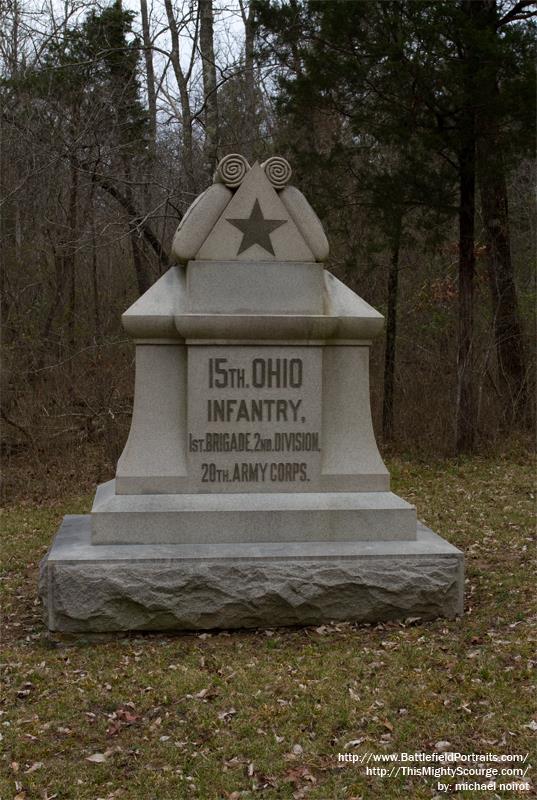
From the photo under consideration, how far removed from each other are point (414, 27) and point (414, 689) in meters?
8.96

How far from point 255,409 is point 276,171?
168 cm

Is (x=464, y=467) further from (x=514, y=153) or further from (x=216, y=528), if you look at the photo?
(x=216, y=528)

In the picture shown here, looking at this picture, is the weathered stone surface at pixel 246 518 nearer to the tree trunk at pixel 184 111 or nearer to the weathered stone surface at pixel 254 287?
the weathered stone surface at pixel 254 287

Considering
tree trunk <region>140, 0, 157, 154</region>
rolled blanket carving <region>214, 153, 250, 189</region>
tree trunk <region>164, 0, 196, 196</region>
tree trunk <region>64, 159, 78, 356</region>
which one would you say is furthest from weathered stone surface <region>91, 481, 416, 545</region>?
tree trunk <region>140, 0, 157, 154</region>

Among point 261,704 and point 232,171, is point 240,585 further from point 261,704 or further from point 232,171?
point 232,171

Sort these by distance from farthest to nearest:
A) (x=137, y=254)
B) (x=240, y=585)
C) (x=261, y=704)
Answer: (x=137, y=254) → (x=240, y=585) → (x=261, y=704)

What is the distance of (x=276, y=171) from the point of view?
637 cm

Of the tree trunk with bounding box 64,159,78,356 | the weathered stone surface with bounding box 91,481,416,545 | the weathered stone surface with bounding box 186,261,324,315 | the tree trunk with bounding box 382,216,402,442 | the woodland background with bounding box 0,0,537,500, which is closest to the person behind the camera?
the weathered stone surface with bounding box 91,481,416,545

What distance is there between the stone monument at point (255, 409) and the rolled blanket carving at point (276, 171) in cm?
1

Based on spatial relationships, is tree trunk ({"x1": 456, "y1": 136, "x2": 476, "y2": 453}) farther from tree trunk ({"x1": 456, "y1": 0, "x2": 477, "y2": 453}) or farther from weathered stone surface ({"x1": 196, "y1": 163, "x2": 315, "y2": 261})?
weathered stone surface ({"x1": 196, "y1": 163, "x2": 315, "y2": 261})

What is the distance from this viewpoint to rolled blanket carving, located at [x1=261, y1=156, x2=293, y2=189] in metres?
6.35

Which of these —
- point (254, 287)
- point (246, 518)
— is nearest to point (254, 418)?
point (246, 518)

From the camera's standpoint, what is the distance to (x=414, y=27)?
11203 mm

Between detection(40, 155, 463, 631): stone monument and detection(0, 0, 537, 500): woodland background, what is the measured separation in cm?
554
